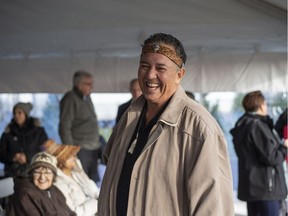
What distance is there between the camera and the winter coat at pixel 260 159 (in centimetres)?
407

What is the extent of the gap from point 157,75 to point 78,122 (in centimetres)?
349

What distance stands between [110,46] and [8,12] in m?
1.19

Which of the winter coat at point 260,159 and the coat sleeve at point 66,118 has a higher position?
the coat sleeve at point 66,118

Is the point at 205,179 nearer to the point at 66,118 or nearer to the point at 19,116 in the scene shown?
the point at 66,118

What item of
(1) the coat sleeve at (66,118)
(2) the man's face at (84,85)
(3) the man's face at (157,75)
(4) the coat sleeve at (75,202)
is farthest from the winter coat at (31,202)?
(3) the man's face at (157,75)

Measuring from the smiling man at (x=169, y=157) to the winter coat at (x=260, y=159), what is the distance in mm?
2480

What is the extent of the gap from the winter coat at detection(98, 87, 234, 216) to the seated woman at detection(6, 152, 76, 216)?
5.62 feet

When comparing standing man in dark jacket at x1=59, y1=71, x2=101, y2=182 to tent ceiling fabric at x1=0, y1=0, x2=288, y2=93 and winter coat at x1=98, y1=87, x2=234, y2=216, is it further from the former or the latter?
winter coat at x1=98, y1=87, x2=234, y2=216

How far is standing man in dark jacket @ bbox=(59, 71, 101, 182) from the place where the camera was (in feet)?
16.2

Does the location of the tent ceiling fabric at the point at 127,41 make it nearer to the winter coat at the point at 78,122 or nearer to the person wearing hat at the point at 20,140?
the winter coat at the point at 78,122

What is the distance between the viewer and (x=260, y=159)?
162 inches

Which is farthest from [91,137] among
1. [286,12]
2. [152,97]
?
[152,97]

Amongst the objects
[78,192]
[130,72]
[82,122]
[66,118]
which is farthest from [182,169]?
[130,72]

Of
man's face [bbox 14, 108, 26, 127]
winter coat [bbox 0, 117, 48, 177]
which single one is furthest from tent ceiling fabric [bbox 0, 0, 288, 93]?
winter coat [bbox 0, 117, 48, 177]
